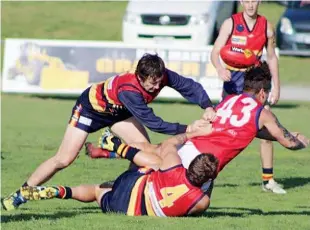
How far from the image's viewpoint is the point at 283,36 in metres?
26.3

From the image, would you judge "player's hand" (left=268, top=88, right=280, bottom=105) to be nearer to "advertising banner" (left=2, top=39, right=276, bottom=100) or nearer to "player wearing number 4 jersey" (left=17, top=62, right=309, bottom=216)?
"player wearing number 4 jersey" (left=17, top=62, right=309, bottom=216)

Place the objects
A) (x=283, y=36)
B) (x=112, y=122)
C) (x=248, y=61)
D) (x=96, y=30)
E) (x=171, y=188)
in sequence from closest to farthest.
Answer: (x=171, y=188) < (x=112, y=122) < (x=248, y=61) < (x=283, y=36) < (x=96, y=30)

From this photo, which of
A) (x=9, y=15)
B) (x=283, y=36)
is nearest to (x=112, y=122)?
(x=283, y=36)

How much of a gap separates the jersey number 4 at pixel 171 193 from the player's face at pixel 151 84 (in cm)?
103

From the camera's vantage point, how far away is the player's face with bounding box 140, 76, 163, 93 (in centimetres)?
964

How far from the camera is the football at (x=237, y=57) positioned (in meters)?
11.6

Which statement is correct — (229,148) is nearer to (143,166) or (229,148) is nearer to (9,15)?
(143,166)

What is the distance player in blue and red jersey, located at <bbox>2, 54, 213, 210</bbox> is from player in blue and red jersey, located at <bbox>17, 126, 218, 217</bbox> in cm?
29

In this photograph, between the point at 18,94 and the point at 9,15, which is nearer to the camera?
the point at 18,94

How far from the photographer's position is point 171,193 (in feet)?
30.2

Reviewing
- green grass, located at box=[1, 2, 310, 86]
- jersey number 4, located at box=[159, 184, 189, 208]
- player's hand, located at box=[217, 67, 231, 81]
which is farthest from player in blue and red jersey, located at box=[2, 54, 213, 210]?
green grass, located at box=[1, 2, 310, 86]

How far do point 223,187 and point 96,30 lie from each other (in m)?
19.7

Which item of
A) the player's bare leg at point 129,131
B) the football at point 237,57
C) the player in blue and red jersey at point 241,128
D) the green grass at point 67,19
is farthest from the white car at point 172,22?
the player in blue and red jersey at point 241,128

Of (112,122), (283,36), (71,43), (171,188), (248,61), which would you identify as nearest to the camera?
(171,188)
